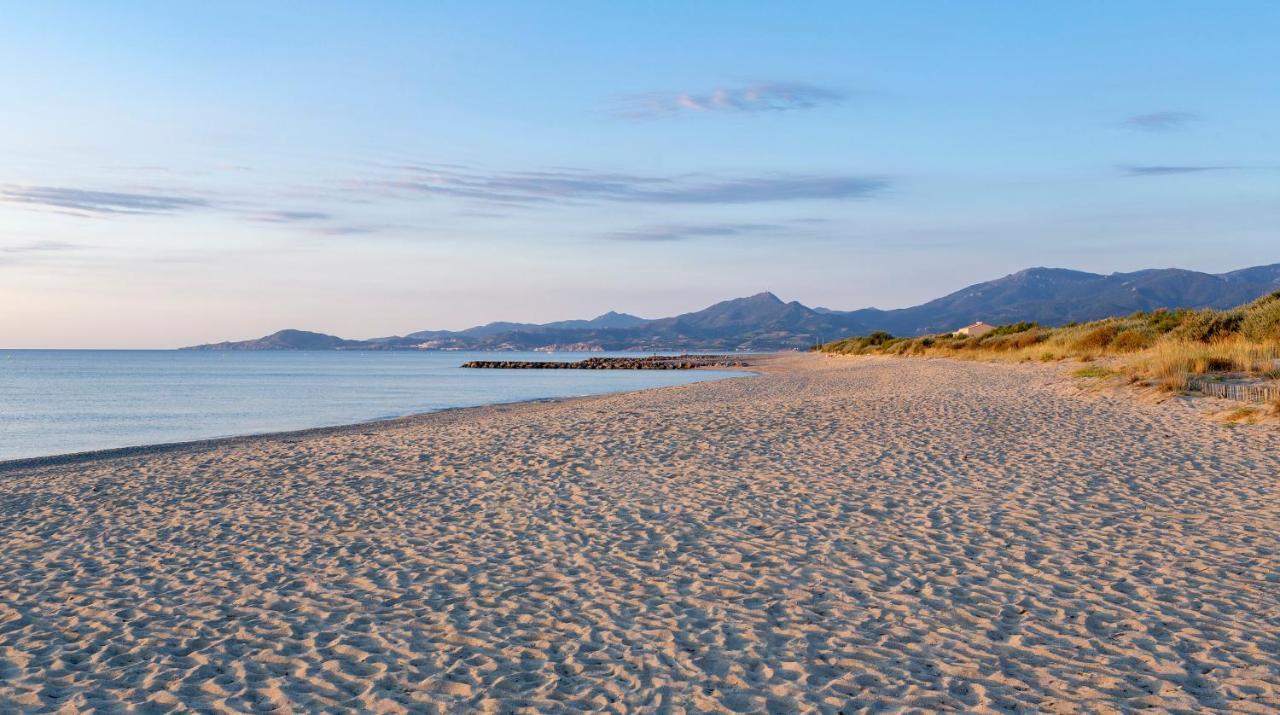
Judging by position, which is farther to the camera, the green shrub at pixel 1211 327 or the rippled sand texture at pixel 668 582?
the green shrub at pixel 1211 327

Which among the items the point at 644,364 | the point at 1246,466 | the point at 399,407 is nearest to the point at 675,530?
the point at 1246,466

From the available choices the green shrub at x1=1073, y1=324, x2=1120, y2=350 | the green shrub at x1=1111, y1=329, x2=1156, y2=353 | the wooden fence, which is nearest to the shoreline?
the wooden fence

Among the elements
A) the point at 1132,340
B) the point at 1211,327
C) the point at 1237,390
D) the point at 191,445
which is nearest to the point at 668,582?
the point at 1237,390

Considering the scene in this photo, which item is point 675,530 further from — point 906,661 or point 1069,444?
point 1069,444

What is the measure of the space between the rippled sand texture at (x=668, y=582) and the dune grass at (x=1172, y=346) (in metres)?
8.31

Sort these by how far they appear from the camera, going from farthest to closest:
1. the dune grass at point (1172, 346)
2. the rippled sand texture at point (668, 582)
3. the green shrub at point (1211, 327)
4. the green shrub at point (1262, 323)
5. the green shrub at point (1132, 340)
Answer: the green shrub at point (1132, 340) < the green shrub at point (1211, 327) < the green shrub at point (1262, 323) < the dune grass at point (1172, 346) < the rippled sand texture at point (668, 582)

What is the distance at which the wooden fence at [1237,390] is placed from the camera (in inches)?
658

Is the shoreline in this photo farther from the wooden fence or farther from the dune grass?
the dune grass

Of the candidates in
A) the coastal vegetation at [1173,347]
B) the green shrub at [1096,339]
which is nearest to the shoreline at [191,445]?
the coastal vegetation at [1173,347]

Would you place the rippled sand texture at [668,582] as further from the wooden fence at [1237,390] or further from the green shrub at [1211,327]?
the green shrub at [1211,327]

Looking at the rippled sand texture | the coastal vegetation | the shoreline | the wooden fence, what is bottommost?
the shoreline

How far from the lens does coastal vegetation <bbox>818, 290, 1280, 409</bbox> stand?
21344 millimetres

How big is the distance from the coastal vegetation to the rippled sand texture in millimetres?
8259

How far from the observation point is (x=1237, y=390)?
18203 mm
